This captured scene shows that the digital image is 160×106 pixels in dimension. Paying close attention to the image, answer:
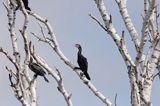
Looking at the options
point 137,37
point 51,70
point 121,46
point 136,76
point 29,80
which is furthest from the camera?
point 29,80

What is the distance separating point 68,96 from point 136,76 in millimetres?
1328

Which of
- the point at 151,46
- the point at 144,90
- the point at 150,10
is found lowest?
the point at 144,90

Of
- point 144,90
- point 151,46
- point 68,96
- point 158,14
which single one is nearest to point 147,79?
point 144,90

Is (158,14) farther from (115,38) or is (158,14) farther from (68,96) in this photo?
(68,96)

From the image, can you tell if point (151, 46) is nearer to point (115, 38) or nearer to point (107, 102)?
point (115, 38)

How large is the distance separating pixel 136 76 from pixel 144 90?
334mm

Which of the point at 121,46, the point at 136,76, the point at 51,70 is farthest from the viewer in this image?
the point at 51,70

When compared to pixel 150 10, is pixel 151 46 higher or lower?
lower

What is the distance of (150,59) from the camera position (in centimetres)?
→ 525

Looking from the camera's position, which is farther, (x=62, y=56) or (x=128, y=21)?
(x=62, y=56)

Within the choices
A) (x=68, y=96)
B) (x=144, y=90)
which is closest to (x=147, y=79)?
(x=144, y=90)

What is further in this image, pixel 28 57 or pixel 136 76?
pixel 28 57

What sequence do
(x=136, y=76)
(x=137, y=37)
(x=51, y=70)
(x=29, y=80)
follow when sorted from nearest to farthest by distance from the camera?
(x=136, y=76)
(x=137, y=37)
(x=51, y=70)
(x=29, y=80)

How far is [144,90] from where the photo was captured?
5.06 meters
